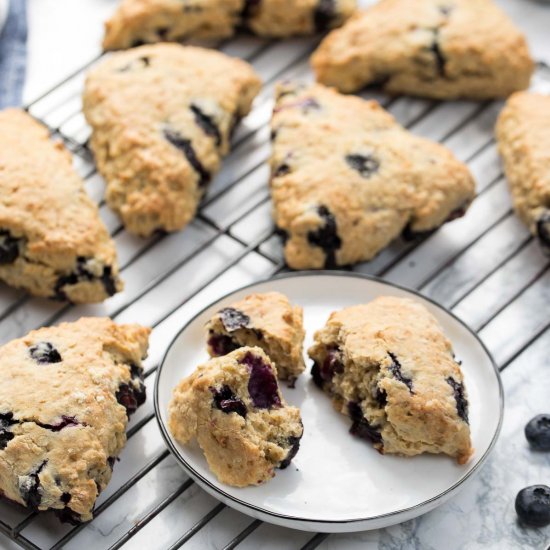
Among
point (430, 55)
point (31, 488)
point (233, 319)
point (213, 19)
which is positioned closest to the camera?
point (31, 488)

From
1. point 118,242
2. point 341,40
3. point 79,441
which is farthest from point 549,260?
point 79,441

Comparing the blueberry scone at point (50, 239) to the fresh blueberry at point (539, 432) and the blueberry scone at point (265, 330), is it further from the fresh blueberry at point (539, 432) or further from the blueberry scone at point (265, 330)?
the fresh blueberry at point (539, 432)

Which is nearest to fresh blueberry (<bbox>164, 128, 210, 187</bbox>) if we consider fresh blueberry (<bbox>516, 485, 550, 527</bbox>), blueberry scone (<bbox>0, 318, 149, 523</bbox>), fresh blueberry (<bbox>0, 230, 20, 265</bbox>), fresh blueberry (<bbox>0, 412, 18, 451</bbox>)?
fresh blueberry (<bbox>0, 230, 20, 265</bbox>)

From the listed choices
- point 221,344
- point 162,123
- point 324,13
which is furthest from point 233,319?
point 324,13

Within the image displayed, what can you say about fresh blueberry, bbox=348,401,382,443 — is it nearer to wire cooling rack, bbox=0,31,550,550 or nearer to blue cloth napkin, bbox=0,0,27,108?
wire cooling rack, bbox=0,31,550,550

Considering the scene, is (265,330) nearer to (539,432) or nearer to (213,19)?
(539,432)

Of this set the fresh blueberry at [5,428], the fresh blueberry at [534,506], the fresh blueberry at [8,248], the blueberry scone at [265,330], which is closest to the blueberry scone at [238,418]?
the blueberry scone at [265,330]
